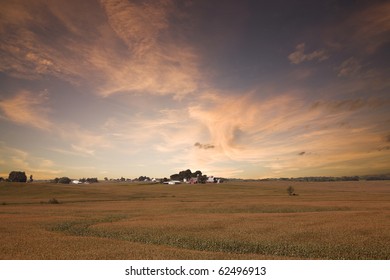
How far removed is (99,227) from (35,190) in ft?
285

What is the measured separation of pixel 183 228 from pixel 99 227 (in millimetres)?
10943

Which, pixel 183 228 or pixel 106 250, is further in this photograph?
pixel 183 228

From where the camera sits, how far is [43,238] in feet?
94.6

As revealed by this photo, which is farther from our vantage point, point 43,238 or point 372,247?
point 43,238

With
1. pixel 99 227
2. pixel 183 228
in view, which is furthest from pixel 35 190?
pixel 183 228
